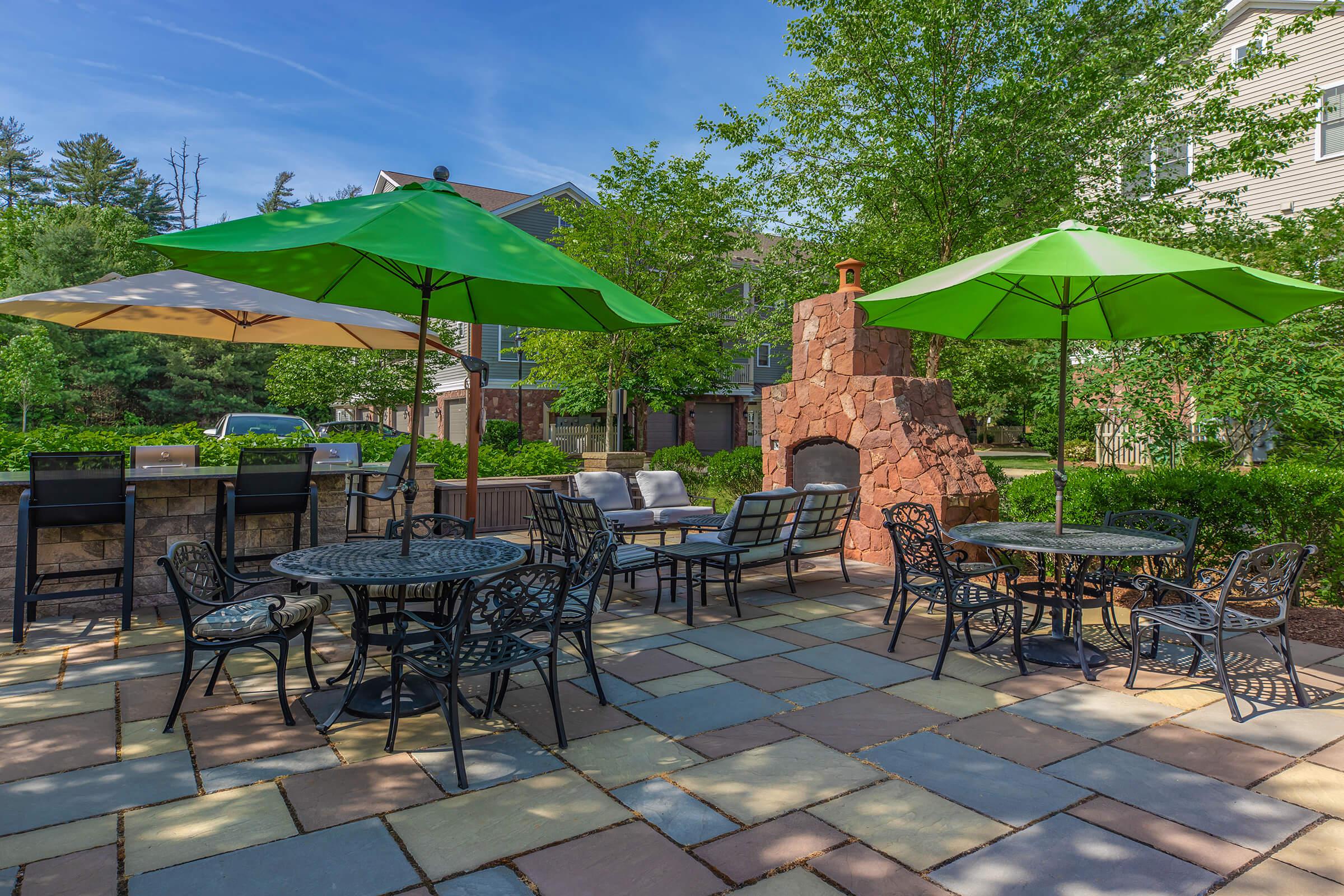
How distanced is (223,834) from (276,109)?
24.0m

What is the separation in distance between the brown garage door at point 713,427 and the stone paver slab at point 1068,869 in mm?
24157

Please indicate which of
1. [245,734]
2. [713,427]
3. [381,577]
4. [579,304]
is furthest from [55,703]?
[713,427]

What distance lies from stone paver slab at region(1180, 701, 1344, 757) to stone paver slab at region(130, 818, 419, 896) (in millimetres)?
3605

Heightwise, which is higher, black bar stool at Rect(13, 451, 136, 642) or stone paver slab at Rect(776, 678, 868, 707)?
black bar stool at Rect(13, 451, 136, 642)

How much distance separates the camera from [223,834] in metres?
2.48

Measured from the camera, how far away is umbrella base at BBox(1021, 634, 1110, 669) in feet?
14.5

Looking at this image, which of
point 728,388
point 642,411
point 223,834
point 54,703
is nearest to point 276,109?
point 642,411

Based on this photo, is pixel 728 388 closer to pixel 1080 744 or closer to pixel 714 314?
pixel 714 314

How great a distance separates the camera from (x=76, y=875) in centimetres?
225

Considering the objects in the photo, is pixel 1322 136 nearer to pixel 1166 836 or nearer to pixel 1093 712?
pixel 1093 712

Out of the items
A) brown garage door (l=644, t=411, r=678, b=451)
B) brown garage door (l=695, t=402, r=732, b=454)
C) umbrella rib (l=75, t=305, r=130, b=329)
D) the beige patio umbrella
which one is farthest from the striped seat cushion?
brown garage door (l=695, t=402, r=732, b=454)

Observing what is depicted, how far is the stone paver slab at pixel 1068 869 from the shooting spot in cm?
223

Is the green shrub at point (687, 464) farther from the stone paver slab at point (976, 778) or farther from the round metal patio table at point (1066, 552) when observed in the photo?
the stone paver slab at point (976, 778)

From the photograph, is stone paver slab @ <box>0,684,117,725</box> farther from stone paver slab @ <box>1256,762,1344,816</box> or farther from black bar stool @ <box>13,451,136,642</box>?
stone paver slab @ <box>1256,762,1344,816</box>
